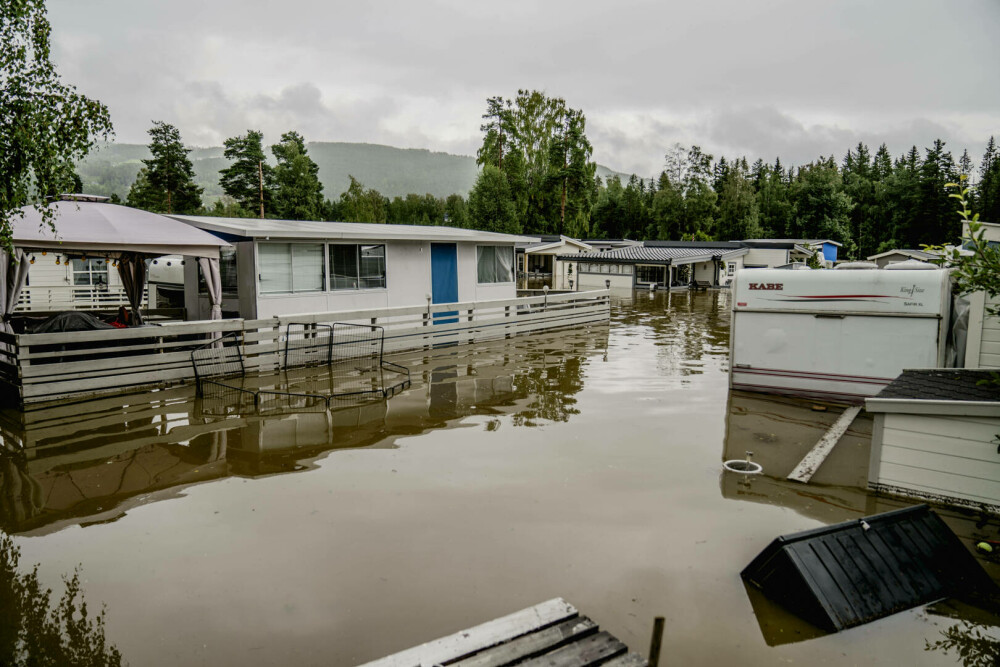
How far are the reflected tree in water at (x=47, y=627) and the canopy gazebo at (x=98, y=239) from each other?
257 inches

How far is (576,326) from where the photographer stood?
65.3ft

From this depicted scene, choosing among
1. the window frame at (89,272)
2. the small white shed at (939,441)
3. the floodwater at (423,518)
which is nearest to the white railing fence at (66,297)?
the window frame at (89,272)

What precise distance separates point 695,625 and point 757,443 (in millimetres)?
4664

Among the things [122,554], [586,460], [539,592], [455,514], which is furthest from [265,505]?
[586,460]

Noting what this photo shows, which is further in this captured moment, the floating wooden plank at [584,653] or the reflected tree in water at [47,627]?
the reflected tree in water at [47,627]

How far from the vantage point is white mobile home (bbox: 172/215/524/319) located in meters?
13.1

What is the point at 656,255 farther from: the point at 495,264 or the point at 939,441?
the point at 939,441

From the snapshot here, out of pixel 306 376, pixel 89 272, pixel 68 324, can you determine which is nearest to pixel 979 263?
pixel 306 376

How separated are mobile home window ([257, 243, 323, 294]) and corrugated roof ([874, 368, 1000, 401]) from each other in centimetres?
1123

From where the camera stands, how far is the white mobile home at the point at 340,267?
1315 cm

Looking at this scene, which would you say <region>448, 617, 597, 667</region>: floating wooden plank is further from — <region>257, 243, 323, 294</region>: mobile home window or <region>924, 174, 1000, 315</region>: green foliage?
<region>257, 243, 323, 294</region>: mobile home window

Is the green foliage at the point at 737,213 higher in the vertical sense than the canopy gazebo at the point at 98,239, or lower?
higher

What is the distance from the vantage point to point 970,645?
4020 mm

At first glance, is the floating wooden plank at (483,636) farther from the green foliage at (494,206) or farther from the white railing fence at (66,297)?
the green foliage at (494,206)
